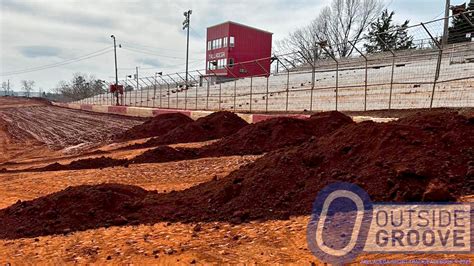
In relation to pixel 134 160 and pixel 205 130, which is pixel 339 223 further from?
pixel 205 130

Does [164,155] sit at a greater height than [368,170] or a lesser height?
lesser

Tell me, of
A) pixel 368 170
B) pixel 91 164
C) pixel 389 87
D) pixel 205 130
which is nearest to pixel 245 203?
pixel 368 170

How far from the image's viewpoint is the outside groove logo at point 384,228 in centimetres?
356

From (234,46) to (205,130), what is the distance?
4064cm

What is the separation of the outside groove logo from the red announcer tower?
45837 mm

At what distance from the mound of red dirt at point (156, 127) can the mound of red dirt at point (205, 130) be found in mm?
2439

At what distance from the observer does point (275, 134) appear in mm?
11148

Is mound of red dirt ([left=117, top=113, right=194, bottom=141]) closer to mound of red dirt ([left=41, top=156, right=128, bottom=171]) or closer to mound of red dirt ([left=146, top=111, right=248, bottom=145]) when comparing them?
mound of red dirt ([left=146, top=111, right=248, bottom=145])

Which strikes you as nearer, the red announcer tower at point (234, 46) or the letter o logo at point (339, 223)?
the letter o logo at point (339, 223)

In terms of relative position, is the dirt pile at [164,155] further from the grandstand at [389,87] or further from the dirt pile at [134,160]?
the grandstand at [389,87]

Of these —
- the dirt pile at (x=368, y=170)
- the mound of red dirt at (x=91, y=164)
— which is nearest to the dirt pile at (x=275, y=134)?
the mound of red dirt at (x=91, y=164)

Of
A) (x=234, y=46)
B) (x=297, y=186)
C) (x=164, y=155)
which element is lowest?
(x=164, y=155)

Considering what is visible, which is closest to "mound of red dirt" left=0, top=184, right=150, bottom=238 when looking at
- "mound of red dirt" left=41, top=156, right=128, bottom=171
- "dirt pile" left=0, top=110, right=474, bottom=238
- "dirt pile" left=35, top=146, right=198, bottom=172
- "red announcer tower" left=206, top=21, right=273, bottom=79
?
"dirt pile" left=0, top=110, right=474, bottom=238

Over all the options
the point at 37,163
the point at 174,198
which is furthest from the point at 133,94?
the point at 174,198
